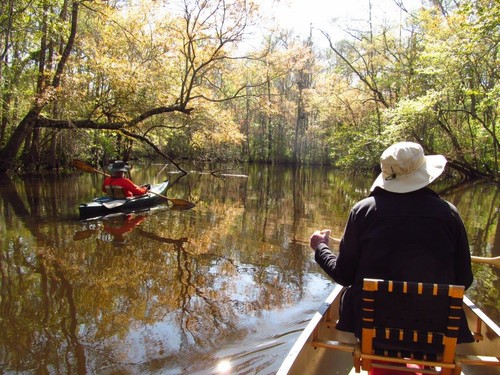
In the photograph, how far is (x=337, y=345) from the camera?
2.47 m

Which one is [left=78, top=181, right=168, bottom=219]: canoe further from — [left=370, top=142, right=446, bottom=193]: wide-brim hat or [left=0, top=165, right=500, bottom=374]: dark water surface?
[left=370, top=142, right=446, bottom=193]: wide-brim hat

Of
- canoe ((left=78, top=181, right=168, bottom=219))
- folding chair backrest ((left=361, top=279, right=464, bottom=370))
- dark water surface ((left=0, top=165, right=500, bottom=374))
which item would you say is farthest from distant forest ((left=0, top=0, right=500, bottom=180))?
folding chair backrest ((left=361, top=279, right=464, bottom=370))

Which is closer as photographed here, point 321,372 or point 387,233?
point 387,233

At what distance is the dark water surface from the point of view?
3.65 meters

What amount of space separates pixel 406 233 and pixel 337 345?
0.93 metres

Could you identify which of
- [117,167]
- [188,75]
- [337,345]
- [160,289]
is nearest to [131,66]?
[188,75]

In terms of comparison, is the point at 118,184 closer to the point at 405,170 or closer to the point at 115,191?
the point at 115,191

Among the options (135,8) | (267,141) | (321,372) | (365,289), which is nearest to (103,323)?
(321,372)

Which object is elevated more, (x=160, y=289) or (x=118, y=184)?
(x=118, y=184)

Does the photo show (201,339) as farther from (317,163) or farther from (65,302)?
(317,163)

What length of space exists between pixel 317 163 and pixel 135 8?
103 ft

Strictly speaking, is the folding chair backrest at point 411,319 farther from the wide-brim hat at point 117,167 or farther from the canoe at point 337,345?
the wide-brim hat at point 117,167

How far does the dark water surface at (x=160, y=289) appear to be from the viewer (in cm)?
365

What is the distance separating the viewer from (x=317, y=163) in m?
46.1
